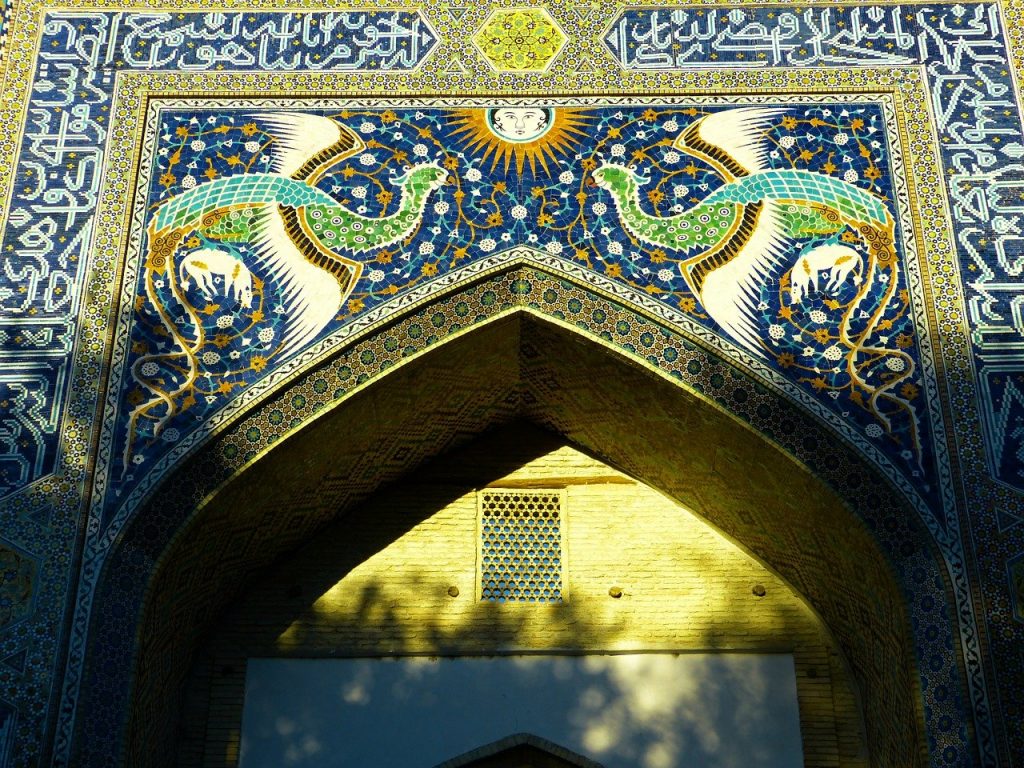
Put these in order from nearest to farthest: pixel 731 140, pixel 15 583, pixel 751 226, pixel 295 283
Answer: pixel 15 583, pixel 295 283, pixel 751 226, pixel 731 140

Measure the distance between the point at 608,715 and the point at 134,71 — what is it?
13.5ft

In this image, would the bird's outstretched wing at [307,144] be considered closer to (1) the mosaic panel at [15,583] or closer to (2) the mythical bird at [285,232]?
(2) the mythical bird at [285,232]

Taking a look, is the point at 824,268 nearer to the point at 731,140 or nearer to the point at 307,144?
the point at 731,140

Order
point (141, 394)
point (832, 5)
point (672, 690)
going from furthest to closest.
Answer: point (832, 5), point (672, 690), point (141, 394)

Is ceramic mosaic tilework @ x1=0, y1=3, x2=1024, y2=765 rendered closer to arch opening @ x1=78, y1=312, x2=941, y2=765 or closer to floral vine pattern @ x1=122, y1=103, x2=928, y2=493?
floral vine pattern @ x1=122, y1=103, x2=928, y2=493

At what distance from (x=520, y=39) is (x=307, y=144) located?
4.24ft

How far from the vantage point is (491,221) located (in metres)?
7.68

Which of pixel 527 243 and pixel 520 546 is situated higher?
pixel 527 243

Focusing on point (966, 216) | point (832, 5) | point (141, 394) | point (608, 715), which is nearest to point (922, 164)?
point (966, 216)

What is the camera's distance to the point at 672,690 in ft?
25.3

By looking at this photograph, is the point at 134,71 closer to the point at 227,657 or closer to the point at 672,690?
the point at 227,657

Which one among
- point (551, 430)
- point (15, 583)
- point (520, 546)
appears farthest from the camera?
point (551, 430)

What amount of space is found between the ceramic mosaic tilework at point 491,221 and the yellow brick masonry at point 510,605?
1127mm

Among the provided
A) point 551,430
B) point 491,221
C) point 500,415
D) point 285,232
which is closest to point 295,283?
point 285,232
